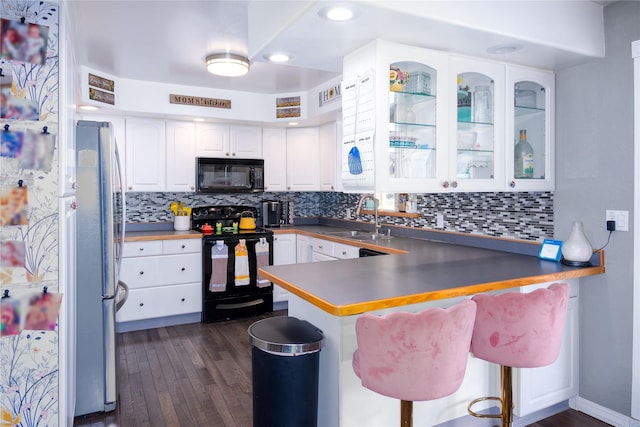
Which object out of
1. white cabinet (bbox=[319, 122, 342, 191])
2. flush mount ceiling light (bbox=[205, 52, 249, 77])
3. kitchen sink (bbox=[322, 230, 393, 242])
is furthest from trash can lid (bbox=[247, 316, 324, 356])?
white cabinet (bbox=[319, 122, 342, 191])

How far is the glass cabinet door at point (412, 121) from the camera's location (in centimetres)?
222

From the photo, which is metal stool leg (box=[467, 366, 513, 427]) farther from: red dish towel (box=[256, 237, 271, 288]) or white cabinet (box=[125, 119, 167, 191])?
white cabinet (box=[125, 119, 167, 191])

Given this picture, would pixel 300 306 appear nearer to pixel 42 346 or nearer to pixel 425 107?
pixel 42 346

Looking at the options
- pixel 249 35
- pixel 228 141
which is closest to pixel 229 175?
pixel 228 141

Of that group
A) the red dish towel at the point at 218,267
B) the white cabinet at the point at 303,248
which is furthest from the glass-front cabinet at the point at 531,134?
the red dish towel at the point at 218,267

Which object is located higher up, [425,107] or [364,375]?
[425,107]

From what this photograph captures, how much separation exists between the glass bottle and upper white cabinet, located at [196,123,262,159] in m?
2.96

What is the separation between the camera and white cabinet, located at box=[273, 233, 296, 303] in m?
4.64

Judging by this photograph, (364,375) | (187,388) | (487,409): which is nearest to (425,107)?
(364,375)

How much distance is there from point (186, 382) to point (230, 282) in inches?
58.0

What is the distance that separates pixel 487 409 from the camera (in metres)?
Answer: 2.34

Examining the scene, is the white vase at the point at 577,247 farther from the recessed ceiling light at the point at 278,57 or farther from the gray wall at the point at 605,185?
the recessed ceiling light at the point at 278,57

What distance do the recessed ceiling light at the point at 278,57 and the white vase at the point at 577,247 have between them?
1.82 m

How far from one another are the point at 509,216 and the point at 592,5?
51.3 inches
